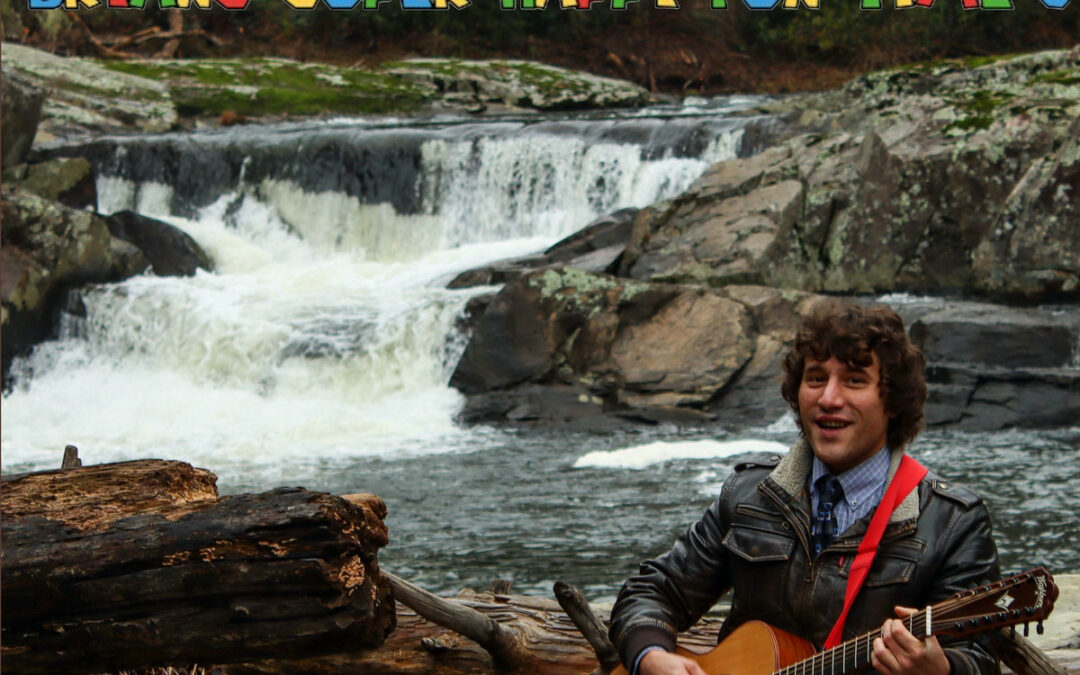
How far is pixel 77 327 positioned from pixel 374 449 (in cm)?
592

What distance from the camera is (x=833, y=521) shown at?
322 cm

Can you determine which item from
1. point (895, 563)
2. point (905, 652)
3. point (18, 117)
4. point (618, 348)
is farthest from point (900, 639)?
point (18, 117)

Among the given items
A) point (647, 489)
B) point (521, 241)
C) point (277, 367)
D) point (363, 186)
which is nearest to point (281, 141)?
point (363, 186)

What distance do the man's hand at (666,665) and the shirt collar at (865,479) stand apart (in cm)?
53

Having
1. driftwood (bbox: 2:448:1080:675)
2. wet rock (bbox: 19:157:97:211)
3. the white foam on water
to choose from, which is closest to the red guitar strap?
driftwood (bbox: 2:448:1080:675)

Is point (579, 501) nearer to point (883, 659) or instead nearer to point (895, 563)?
point (895, 563)

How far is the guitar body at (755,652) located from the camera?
3182 millimetres

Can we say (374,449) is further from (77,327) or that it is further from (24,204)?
(24,204)

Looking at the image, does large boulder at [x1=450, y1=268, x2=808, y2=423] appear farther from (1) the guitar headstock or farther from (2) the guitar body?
(1) the guitar headstock

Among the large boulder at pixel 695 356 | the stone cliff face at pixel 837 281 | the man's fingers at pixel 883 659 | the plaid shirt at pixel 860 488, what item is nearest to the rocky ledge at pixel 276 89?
the stone cliff face at pixel 837 281

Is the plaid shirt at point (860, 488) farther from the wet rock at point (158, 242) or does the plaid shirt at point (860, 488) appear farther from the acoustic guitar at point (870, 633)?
the wet rock at point (158, 242)

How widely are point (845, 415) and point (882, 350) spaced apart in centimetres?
17

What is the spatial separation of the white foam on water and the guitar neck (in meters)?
7.61

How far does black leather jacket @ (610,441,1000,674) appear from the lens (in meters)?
3.06
